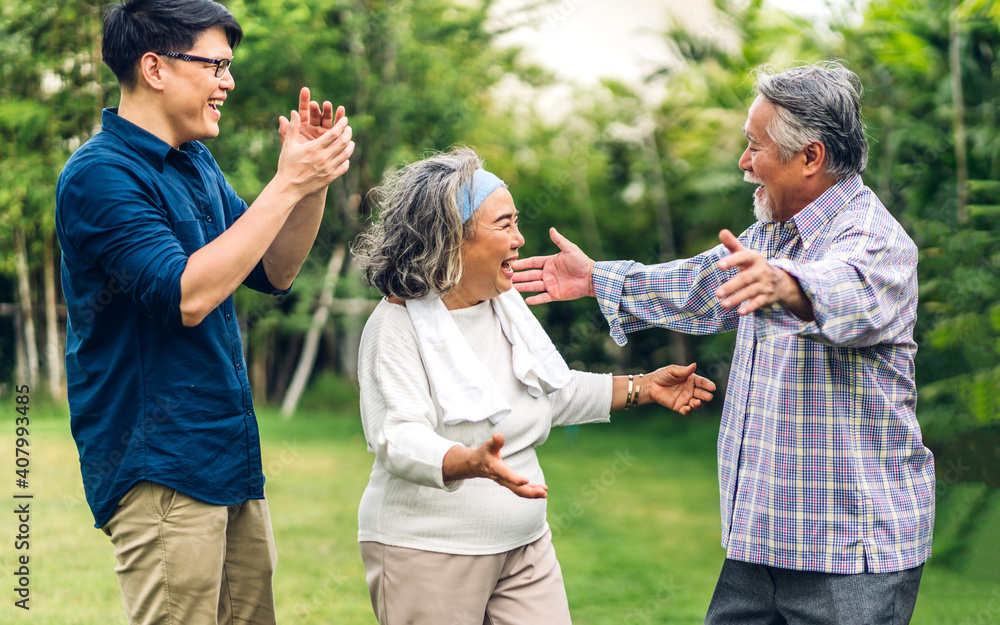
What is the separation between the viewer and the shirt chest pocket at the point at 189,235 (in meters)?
2.25

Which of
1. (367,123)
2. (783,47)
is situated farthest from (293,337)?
(783,47)

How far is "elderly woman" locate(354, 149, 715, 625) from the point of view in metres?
2.22

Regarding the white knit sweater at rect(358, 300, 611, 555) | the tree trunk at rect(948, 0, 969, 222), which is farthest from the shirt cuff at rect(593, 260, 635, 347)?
the tree trunk at rect(948, 0, 969, 222)

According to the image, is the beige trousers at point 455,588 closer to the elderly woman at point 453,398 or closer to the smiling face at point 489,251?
the elderly woman at point 453,398

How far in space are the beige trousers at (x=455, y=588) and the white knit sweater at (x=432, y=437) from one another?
1.2 inches

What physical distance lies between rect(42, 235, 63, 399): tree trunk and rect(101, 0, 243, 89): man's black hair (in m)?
7.85

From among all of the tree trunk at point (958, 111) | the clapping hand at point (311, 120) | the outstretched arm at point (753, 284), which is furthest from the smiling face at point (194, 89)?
the tree trunk at point (958, 111)

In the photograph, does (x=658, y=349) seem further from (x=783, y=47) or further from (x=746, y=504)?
(x=746, y=504)

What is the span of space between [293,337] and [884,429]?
385 inches

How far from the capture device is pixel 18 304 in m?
9.42

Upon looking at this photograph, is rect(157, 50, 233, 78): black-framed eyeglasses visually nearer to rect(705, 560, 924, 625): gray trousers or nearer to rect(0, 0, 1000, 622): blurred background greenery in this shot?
rect(705, 560, 924, 625): gray trousers

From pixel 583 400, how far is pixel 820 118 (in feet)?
3.12

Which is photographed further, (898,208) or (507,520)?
(898,208)

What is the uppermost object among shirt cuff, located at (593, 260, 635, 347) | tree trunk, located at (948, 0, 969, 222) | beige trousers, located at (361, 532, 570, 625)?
shirt cuff, located at (593, 260, 635, 347)
